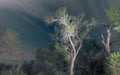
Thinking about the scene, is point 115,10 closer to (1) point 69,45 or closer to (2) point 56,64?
(1) point 69,45

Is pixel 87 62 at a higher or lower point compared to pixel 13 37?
lower

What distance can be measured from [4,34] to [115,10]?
20593 millimetres

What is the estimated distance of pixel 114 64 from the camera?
4050 centimetres

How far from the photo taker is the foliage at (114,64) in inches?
1583

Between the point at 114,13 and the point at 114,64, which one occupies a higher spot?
the point at 114,13

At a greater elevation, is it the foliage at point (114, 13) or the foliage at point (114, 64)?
the foliage at point (114, 13)

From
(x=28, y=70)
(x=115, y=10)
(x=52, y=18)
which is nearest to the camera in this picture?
(x=115, y=10)

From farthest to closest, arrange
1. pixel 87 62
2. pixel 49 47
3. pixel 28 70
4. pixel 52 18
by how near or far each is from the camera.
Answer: pixel 49 47 → pixel 87 62 → pixel 28 70 → pixel 52 18

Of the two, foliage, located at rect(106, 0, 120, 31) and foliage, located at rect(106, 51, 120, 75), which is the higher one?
foliage, located at rect(106, 0, 120, 31)

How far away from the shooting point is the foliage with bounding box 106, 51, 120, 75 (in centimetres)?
4021

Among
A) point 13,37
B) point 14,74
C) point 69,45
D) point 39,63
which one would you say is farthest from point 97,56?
point 14,74

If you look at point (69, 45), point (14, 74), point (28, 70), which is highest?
point (69, 45)

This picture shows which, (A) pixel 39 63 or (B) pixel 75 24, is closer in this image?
(B) pixel 75 24

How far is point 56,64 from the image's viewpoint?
53.1 metres
